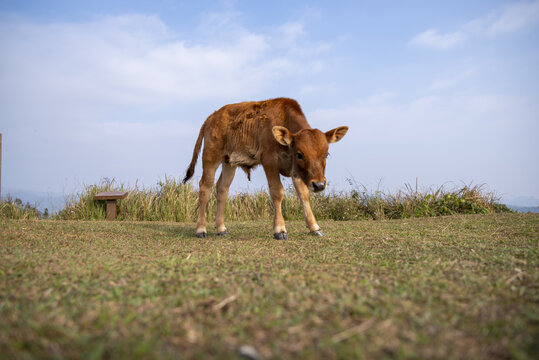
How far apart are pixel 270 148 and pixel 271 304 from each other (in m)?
3.42

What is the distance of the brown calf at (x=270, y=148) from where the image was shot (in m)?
4.74

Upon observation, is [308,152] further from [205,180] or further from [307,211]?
[205,180]

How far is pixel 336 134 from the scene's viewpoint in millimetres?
5258

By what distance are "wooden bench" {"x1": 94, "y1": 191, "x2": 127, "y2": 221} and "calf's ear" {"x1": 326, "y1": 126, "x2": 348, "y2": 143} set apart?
20.5 ft

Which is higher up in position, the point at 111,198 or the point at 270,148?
the point at 270,148

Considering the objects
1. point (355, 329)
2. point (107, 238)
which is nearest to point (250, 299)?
point (355, 329)

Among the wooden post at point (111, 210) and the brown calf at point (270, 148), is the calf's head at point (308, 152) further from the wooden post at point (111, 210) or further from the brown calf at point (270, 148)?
the wooden post at point (111, 210)

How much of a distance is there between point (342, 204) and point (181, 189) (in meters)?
4.54

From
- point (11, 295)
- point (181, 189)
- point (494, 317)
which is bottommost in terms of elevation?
point (494, 317)

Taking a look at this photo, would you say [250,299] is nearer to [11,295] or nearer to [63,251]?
[11,295]

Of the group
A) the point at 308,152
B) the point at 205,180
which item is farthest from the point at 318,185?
the point at 205,180

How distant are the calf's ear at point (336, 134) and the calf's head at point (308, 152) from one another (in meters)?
0.16

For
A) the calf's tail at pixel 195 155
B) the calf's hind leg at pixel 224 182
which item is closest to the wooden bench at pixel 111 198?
the calf's tail at pixel 195 155

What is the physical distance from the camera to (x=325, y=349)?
1485 millimetres
